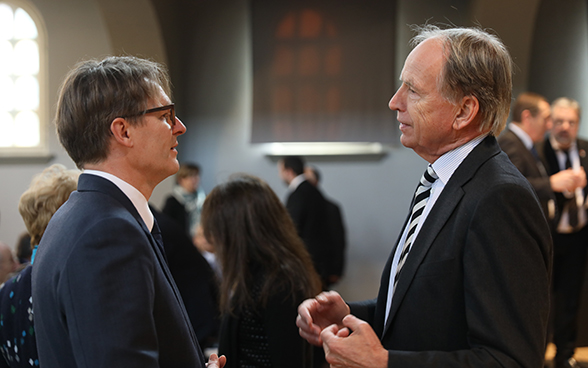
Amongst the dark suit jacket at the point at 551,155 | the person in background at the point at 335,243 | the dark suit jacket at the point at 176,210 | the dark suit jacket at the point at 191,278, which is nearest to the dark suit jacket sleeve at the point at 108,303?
the dark suit jacket at the point at 191,278

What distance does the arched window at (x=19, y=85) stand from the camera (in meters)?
6.85

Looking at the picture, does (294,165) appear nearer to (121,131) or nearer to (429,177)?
(429,177)

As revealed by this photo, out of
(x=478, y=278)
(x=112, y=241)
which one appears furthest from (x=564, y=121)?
(x=112, y=241)

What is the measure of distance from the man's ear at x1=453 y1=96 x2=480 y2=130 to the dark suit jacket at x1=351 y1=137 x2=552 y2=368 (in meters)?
0.09

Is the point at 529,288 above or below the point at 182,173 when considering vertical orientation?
above

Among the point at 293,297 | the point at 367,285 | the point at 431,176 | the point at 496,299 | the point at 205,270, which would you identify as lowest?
the point at 367,285

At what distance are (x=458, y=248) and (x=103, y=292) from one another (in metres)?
0.77

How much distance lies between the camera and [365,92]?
21.6ft

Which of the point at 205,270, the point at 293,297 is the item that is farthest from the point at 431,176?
the point at 205,270

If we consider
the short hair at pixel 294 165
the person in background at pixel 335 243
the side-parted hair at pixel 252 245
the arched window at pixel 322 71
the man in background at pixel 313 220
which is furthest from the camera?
the arched window at pixel 322 71

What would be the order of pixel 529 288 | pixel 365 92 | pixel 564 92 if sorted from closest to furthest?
pixel 529 288 < pixel 564 92 < pixel 365 92

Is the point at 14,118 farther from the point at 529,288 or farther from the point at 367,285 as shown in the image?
the point at 529,288

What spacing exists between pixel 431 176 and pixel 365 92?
524 centimetres

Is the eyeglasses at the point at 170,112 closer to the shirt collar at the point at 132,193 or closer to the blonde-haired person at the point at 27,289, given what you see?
the shirt collar at the point at 132,193
